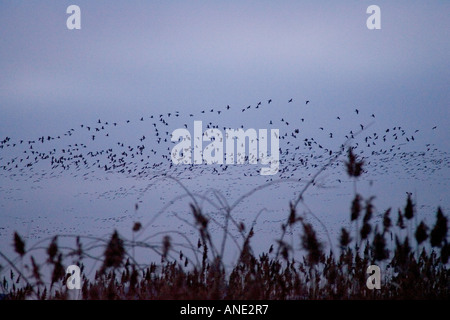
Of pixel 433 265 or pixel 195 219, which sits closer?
pixel 195 219

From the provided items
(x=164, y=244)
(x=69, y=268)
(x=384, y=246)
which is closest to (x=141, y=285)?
(x=69, y=268)

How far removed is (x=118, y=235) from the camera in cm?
347

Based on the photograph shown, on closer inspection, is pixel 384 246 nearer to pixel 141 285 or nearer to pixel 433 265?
pixel 433 265

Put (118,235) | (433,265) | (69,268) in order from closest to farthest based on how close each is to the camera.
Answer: (118,235), (69,268), (433,265)

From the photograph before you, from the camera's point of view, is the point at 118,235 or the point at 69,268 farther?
the point at 69,268
